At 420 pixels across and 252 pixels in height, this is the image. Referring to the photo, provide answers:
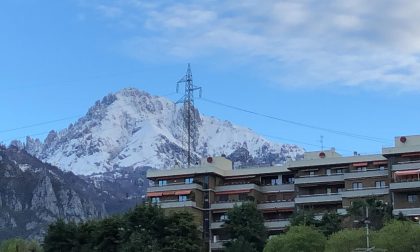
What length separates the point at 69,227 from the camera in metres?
93.1

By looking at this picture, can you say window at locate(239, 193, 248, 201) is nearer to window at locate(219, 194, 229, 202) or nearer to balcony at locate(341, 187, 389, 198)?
window at locate(219, 194, 229, 202)

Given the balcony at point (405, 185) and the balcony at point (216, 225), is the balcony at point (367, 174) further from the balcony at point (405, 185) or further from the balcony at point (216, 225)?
the balcony at point (216, 225)

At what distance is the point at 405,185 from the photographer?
89875 millimetres

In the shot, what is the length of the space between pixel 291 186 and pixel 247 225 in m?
Result: 14.8

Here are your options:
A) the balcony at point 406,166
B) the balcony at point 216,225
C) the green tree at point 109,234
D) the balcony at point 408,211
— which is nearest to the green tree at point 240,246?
the green tree at point 109,234

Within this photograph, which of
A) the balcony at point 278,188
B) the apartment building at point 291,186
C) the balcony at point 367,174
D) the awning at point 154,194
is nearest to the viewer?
the apartment building at point 291,186

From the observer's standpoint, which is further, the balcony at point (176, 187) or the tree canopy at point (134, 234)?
the balcony at point (176, 187)

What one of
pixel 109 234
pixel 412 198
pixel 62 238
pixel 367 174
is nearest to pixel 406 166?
pixel 412 198

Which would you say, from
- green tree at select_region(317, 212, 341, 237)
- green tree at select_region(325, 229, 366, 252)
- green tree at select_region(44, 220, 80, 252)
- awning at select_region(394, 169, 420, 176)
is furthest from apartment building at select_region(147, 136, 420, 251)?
green tree at select_region(325, 229, 366, 252)

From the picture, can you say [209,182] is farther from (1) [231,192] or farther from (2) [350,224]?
(2) [350,224]

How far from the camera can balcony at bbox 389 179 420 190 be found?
89.2m

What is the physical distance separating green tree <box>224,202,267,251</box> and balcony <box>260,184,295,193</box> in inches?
468

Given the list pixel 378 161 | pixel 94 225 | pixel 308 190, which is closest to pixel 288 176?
pixel 308 190

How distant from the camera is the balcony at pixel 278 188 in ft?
342
